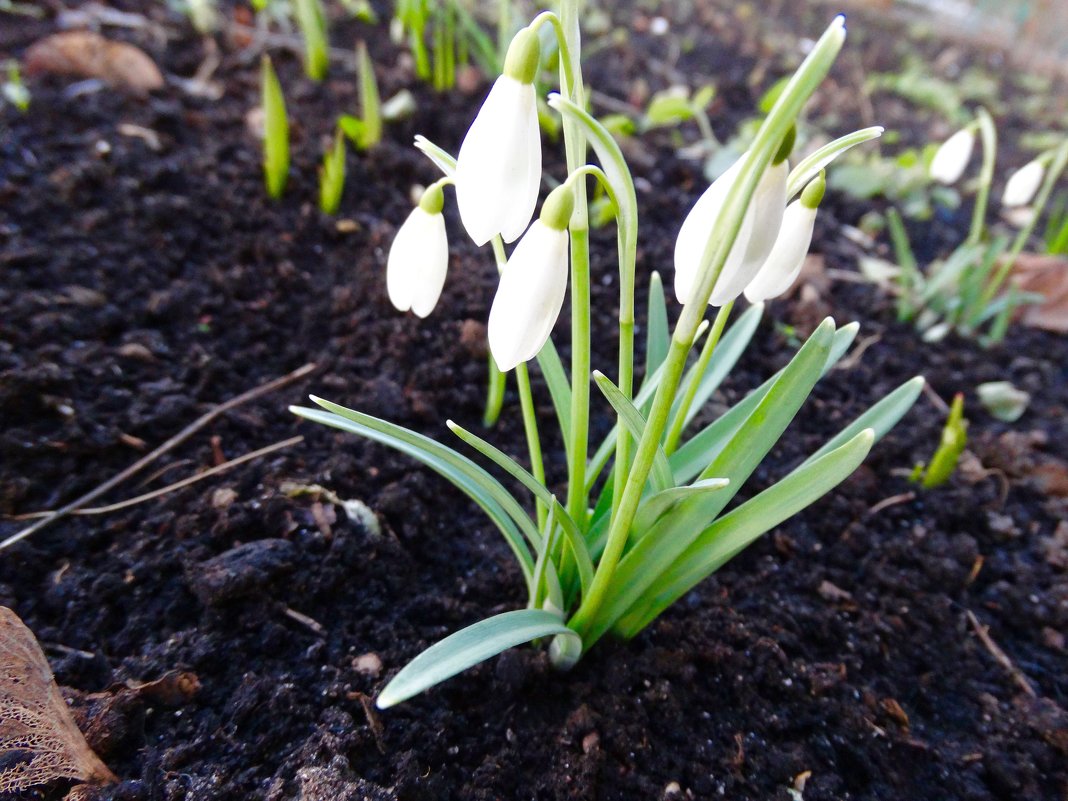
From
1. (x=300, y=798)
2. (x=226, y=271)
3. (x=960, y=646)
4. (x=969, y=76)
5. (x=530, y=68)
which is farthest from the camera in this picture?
(x=969, y=76)

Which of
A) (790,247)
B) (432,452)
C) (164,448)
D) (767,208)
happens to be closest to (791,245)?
(790,247)

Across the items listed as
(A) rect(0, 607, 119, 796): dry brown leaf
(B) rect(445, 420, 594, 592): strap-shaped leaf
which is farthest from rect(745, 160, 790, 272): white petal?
(A) rect(0, 607, 119, 796): dry brown leaf

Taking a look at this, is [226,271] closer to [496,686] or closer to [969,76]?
[496,686]

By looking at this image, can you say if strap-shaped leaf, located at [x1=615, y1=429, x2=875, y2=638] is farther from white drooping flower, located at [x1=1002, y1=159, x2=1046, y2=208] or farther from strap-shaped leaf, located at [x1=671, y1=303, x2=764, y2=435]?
white drooping flower, located at [x1=1002, y1=159, x2=1046, y2=208]

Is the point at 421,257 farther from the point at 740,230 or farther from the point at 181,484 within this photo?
the point at 181,484

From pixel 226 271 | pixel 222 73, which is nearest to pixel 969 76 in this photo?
pixel 222 73

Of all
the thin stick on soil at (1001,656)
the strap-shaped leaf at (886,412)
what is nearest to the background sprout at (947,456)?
the thin stick on soil at (1001,656)
